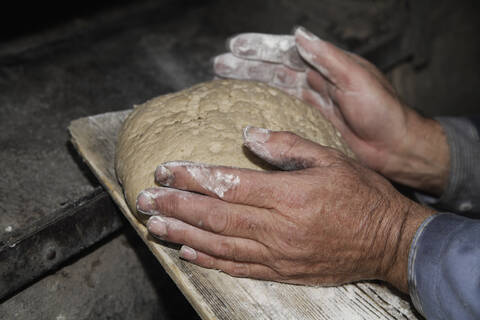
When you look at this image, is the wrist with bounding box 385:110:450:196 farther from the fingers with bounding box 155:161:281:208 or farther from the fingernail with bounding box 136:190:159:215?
the fingernail with bounding box 136:190:159:215

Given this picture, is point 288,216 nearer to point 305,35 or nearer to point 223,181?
point 223,181

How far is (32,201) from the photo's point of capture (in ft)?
5.54

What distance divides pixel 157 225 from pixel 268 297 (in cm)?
42

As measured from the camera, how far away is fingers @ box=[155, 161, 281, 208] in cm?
110

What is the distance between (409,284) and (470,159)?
3.23ft

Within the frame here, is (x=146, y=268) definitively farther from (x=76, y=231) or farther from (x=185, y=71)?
(x=185, y=71)

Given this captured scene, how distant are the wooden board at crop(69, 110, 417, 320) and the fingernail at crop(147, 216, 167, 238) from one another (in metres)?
0.14

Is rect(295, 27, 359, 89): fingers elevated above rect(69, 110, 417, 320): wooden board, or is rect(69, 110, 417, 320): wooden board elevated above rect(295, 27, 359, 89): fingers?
rect(295, 27, 359, 89): fingers

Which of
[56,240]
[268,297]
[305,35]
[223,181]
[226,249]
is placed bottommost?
[56,240]

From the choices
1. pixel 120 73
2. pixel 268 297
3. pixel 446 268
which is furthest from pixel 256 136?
pixel 120 73

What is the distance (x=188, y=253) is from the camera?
47.7 inches

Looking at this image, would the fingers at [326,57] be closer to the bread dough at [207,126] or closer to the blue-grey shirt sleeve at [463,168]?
the bread dough at [207,126]

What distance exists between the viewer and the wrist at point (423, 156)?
6.18ft

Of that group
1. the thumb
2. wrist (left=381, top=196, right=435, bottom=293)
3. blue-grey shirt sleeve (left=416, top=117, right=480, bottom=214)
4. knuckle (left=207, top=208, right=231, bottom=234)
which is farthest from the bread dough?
blue-grey shirt sleeve (left=416, top=117, right=480, bottom=214)
